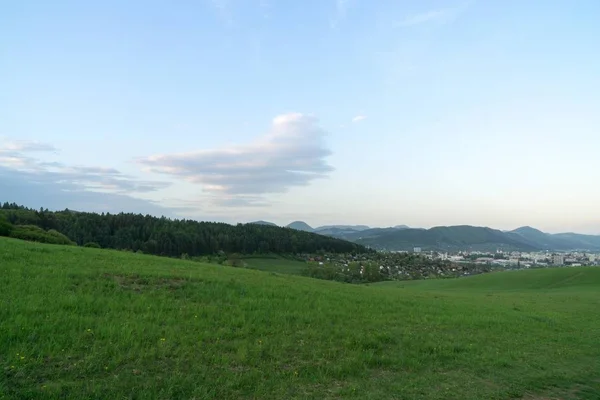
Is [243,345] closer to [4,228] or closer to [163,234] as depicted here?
[4,228]

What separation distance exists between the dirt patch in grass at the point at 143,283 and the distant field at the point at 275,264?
10298cm

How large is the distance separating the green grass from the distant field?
103880 millimetres

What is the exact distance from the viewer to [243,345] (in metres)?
11.0

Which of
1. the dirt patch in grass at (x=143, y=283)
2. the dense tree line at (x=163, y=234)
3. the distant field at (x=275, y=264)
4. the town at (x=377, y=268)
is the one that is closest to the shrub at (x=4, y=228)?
the dirt patch in grass at (x=143, y=283)

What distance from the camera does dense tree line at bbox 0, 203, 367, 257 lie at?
112075 millimetres

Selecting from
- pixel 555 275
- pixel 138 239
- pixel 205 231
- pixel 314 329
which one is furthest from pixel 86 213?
pixel 314 329

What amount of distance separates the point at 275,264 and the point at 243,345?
405 ft

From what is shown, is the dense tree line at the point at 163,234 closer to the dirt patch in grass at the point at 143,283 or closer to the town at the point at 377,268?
the town at the point at 377,268

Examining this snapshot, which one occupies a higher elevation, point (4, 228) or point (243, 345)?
point (4, 228)

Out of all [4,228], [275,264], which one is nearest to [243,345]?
[4,228]

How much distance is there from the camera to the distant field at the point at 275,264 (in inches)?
4840

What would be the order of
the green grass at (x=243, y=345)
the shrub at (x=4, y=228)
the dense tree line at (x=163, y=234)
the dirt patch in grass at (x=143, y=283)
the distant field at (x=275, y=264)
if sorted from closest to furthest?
the green grass at (x=243, y=345) → the dirt patch in grass at (x=143, y=283) → the shrub at (x=4, y=228) → the dense tree line at (x=163, y=234) → the distant field at (x=275, y=264)

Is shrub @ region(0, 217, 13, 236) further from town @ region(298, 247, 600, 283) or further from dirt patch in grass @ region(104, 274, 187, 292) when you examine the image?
town @ region(298, 247, 600, 283)

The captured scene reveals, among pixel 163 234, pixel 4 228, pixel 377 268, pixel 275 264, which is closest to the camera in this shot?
pixel 4 228
